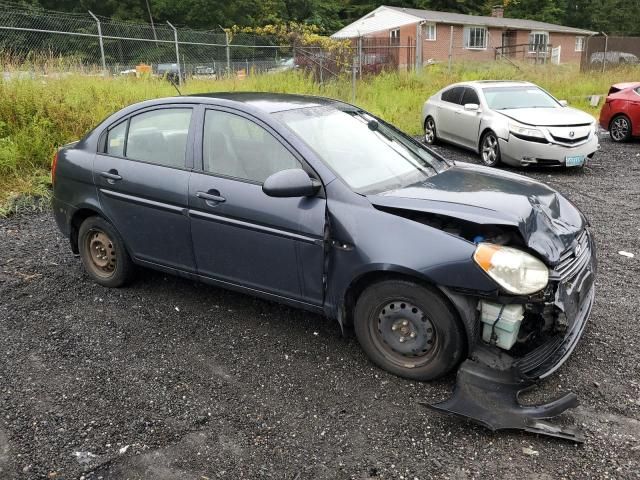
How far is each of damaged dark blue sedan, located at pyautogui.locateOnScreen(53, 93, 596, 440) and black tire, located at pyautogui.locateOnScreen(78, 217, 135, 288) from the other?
0.8 inches

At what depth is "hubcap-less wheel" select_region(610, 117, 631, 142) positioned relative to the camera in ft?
40.6

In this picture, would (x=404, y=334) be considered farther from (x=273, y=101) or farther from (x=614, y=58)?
(x=614, y=58)

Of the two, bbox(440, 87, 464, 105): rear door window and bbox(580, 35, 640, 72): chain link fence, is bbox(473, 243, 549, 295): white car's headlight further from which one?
bbox(580, 35, 640, 72): chain link fence

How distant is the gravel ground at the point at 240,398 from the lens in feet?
8.73

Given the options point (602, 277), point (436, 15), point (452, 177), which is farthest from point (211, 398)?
point (436, 15)

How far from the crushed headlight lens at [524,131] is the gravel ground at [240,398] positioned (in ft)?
15.7

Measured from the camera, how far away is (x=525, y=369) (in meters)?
2.95

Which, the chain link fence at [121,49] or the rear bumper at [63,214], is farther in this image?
the chain link fence at [121,49]

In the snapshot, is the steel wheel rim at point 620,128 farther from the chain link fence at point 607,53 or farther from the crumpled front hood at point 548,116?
the chain link fence at point 607,53

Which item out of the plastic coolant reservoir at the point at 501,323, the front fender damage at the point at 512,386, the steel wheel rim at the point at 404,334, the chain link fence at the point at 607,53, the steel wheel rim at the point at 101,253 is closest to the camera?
the front fender damage at the point at 512,386

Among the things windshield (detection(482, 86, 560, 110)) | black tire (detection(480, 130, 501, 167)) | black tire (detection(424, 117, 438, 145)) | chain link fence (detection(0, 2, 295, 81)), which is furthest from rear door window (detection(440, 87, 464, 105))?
chain link fence (detection(0, 2, 295, 81))

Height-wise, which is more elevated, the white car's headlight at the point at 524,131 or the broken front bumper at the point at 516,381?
the white car's headlight at the point at 524,131

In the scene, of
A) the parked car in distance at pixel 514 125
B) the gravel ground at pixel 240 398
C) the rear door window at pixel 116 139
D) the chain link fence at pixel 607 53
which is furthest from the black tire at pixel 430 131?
the chain link fence at pixel 607 53


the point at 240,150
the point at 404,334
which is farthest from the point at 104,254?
the point at 404,334
